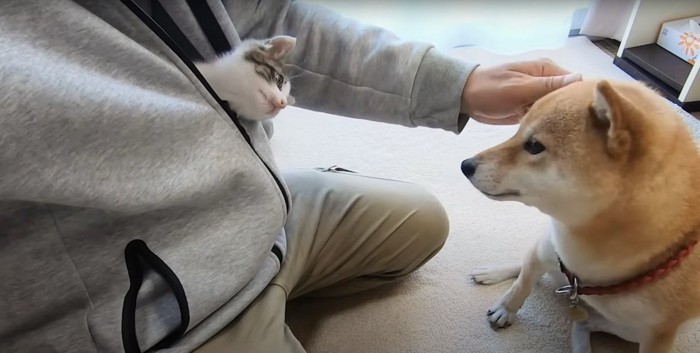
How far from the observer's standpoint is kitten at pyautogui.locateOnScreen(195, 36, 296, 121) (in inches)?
30.4

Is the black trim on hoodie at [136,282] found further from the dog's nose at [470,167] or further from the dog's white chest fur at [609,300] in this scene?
the dog's white chest fur at [609,300]

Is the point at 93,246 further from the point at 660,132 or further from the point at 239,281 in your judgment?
the point at 660,132

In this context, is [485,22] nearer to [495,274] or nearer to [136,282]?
[495,274]

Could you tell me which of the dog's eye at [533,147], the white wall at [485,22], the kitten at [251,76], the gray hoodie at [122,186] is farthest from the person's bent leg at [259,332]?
the white wall at [485,22]

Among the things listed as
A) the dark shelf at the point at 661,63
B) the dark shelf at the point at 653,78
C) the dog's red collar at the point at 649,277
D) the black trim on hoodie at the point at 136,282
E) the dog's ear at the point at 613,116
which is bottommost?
the dark shelf at the point at 653,78

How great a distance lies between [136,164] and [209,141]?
0.10 metres

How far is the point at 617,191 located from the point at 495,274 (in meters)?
0.49

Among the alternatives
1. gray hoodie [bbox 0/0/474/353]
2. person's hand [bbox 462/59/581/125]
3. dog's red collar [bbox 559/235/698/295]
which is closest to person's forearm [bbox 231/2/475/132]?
person's hand [bbox 462/59/581/125]

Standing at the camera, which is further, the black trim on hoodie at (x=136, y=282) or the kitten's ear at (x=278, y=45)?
the kitten's ear at (x=278, y=45)

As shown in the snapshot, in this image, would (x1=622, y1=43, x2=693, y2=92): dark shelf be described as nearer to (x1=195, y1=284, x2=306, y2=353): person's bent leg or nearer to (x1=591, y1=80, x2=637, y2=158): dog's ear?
(x1=591, y1=80, x2=637, y2=158): dog's ear

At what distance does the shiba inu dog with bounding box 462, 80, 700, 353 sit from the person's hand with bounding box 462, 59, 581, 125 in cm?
6

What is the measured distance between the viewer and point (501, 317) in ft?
3.53

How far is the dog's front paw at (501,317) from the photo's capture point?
108cm

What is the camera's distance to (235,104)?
0.79 meters
